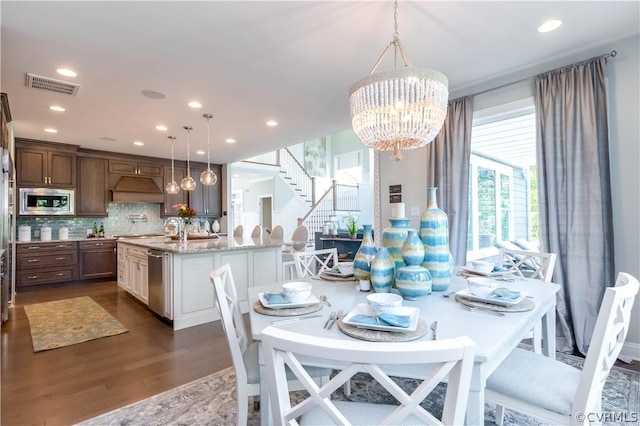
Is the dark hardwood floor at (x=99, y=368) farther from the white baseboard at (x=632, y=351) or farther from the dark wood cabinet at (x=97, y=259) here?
the white baseboard at (x=632, y=351)

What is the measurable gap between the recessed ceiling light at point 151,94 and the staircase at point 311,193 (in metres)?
5.03

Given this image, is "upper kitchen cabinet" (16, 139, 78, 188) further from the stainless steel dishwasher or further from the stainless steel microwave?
the stainless steel dishwasher

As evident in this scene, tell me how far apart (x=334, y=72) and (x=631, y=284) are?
2.77 meters

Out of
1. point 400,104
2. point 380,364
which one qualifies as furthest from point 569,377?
point 400,104

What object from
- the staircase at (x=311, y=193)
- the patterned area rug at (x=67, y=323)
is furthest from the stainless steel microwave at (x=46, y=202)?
the staircase at (x=311, y=193)

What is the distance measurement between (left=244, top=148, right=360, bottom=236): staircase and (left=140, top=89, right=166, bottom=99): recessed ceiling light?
503cm

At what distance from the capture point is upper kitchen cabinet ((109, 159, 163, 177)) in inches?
264

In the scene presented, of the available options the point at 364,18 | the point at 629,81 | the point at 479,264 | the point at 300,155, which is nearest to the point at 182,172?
the point at 300,155

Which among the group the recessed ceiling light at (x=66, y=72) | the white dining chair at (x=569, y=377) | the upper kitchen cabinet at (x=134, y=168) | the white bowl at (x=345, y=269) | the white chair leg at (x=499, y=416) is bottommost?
the white chair leg at (x=499, y=416)

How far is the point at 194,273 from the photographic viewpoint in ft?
12.1

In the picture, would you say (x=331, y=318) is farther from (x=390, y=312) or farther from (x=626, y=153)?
(x=626, y=153)

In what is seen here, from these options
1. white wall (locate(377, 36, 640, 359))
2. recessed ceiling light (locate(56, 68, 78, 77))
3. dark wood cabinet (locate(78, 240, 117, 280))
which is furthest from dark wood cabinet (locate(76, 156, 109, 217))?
white wall (locate(377, 36, 640, 359))

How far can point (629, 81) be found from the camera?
2.61 m

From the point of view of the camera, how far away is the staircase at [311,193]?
9.25 metres
